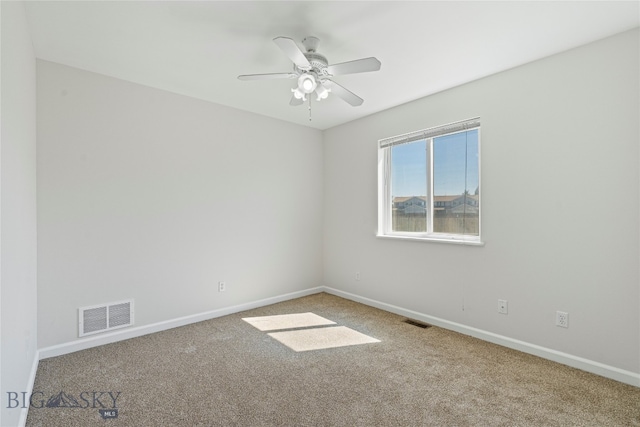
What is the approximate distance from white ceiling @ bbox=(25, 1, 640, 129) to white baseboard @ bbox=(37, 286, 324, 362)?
7.94 ft

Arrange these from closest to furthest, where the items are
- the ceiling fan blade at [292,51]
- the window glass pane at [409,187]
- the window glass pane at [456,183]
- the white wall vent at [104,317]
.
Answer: the ceiling fan blade at [292,51] < the white wall vent at [104,317] < the window glass pane at [456,183] < the window glass pane at [409,187]

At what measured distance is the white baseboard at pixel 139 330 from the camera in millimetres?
2555

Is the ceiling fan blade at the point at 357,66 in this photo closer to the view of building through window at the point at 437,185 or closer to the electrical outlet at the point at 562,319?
the view of building through window at the point at 437,185

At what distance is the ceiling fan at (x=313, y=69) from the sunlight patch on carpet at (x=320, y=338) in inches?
86.6

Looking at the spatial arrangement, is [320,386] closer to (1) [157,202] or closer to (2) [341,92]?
(2) [341,92]

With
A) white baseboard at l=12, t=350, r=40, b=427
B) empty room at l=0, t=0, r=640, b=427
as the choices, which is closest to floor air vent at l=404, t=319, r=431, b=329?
empty room at l=0, t=0, r=640, b=427

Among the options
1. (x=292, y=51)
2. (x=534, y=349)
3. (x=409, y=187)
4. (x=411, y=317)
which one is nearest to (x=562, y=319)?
(x=534, y=349)

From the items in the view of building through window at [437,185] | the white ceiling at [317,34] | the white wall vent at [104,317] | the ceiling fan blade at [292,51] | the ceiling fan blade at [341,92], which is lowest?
the white wall vent at [104,317]

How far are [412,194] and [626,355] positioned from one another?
2254mm

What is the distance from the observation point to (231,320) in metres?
3.41

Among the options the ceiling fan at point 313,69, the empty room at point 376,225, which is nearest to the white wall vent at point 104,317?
the empty room at point 376,225

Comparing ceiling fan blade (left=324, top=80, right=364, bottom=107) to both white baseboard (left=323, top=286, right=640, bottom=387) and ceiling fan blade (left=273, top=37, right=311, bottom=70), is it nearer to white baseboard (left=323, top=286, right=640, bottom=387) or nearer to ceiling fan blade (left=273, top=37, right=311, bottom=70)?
ceiling fan blade (left=273, top=37, right=311, bottom=70)

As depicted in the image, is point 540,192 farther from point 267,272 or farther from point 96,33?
point 96,33

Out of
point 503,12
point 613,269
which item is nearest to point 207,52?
point 503,12
